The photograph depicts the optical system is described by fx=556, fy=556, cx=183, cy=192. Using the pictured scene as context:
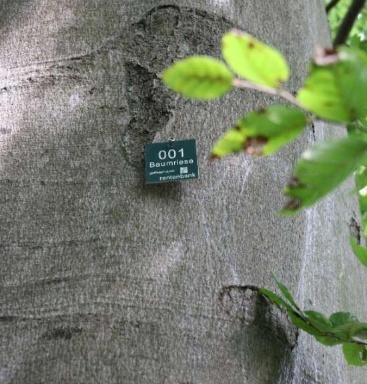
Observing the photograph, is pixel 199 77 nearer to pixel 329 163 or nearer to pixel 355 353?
pixel 329 163

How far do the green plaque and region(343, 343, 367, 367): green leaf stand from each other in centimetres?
35

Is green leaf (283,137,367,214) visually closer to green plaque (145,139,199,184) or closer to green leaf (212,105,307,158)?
green leaf (212,105,307,158)

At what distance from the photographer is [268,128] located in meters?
0.41

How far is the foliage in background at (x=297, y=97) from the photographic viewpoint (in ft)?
1.22

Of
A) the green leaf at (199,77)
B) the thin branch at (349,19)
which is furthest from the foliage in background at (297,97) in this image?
the thin branch at (349,19)

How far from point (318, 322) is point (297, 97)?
500 millimetres

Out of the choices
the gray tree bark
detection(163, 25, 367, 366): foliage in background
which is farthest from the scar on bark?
detection(163, 25, 367, 366): foliage in background

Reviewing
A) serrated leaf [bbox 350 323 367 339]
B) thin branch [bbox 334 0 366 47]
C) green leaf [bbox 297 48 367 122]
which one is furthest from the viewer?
thin branch [bbox 334 0 366 47]

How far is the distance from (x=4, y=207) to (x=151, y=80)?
0.33 metres

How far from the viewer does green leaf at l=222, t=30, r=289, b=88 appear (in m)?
0.38

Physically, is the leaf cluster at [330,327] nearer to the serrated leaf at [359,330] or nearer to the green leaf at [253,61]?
the serrated leaf at [359,330]

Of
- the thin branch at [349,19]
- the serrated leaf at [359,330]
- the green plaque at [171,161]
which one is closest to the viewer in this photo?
the serrated leaf at [359,330]

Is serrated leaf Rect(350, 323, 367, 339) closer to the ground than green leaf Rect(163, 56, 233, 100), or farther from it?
closer to the ground

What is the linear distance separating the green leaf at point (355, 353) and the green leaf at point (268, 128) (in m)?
0.53
